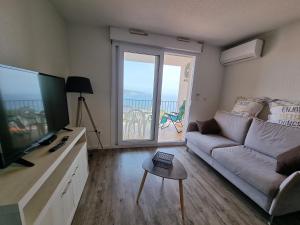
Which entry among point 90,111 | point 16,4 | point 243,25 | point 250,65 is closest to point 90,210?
point 90,111

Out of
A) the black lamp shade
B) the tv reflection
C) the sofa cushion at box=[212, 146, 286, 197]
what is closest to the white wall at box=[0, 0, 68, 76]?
the black lamp shade

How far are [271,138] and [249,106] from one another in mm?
783

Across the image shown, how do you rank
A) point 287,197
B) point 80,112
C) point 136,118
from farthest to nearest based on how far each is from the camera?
point 136,118 < point 80,112 < point 287,197

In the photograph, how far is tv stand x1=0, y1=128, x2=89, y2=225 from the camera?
70cm

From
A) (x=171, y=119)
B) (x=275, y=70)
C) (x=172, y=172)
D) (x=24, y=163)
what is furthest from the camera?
(x=171, y=119)

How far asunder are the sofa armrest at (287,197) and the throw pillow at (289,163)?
0.14 metres

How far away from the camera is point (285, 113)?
2.13 m

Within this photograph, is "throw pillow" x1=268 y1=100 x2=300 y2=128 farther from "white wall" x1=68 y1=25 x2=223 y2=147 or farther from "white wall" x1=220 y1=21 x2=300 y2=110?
"white wall" x1=68 y1=25 x2=223 y2=147

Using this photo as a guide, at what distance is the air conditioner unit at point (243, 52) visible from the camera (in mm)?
2582

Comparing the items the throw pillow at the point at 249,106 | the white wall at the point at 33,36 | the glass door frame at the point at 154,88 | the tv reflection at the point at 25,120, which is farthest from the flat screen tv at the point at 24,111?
the throw pillow at the point at 249,106

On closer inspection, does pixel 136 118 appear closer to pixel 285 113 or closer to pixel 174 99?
pixel 174 99

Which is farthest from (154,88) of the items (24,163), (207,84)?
(24,163)

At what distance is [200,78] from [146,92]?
1.30 meters

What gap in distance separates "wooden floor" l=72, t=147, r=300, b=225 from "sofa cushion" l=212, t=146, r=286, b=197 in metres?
0.33
